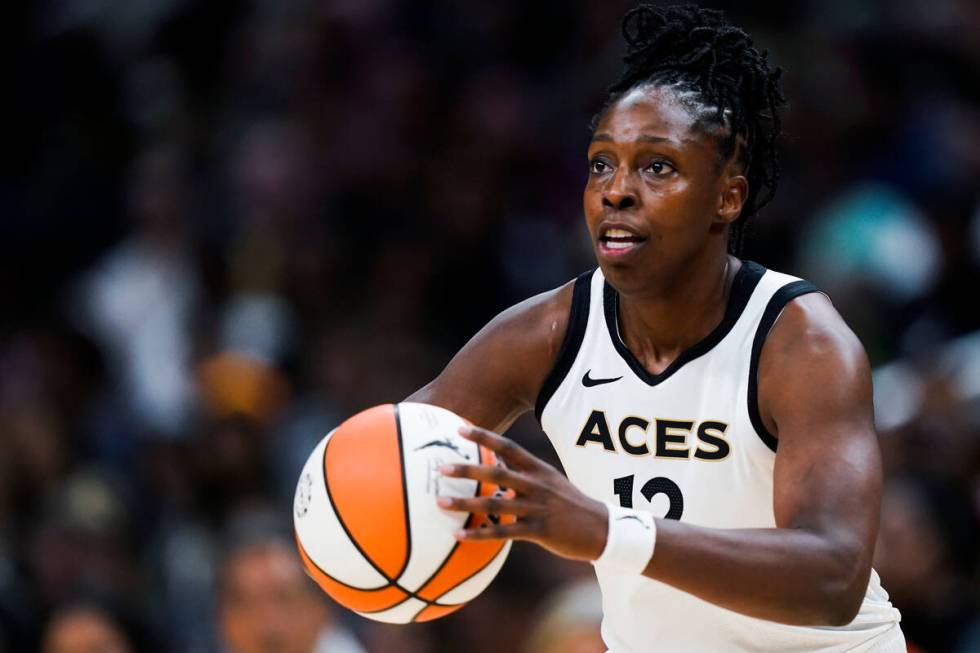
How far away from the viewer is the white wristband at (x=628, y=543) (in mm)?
3789

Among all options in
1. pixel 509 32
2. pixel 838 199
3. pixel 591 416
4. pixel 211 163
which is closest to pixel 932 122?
pixel 838 199

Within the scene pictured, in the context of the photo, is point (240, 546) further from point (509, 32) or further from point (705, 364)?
point (509, 32)

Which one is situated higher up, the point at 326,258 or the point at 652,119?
the point at 652,119

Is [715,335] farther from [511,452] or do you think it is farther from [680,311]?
[511,452]

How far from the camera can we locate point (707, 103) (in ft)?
14.6

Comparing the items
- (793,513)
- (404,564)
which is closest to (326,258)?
(404,564)

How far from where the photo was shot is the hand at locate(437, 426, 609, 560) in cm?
371

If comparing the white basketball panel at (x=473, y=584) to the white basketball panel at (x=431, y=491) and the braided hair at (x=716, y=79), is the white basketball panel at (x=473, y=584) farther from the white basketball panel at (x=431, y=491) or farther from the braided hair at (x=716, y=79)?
the braided hair at (x=716, y=79)

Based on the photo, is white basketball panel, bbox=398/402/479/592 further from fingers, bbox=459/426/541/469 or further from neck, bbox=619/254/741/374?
neck, bbox=619/254/741/374

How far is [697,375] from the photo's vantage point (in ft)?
14.8

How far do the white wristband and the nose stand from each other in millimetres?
927

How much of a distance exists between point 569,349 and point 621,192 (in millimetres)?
589

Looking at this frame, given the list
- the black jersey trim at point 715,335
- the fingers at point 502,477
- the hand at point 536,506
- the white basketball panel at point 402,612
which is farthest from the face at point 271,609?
the fingers at point 502,477

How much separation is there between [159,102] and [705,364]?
8.24 meters
